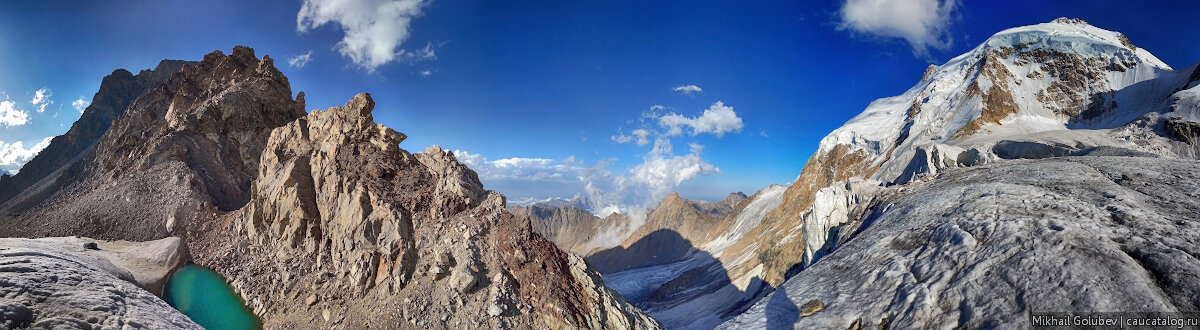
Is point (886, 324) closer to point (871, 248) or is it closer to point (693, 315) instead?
point (871, 248)

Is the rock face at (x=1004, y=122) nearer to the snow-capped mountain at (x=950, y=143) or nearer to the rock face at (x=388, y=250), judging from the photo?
the snow-capped mountain at (x=950, y=143)

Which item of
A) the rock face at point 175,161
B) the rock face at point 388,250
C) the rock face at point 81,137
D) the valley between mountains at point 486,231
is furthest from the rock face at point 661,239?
the rock face at point 81,137

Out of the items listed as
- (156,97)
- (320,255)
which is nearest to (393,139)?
(320,255)

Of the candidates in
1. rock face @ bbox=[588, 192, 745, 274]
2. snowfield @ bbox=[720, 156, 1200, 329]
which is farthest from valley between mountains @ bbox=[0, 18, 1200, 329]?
rock face @ bbox=[588, 192, 745, 274]

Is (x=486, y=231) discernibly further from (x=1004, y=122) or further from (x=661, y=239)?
(x=661, y=239)

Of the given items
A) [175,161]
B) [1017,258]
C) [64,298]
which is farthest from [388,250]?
[175,161]

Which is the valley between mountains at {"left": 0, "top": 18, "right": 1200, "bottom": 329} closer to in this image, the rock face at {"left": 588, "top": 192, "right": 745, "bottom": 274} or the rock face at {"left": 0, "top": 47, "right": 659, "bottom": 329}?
the rock face at {"left": 0, "top": 47, "right": 659, "bottom": 329}
